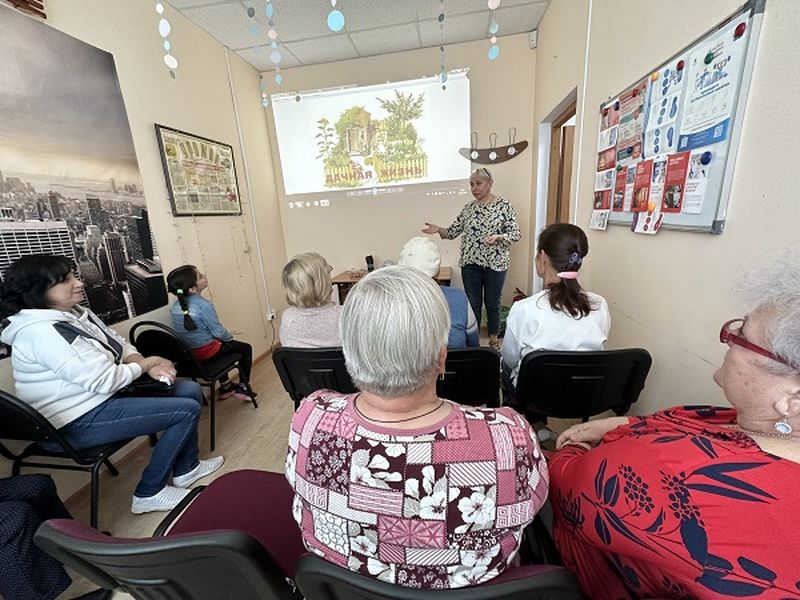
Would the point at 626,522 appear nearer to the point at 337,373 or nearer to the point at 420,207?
the point at 337,373

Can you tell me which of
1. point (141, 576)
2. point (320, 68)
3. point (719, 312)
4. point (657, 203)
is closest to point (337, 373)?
point (141, 576)

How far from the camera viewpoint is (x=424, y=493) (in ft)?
1.91

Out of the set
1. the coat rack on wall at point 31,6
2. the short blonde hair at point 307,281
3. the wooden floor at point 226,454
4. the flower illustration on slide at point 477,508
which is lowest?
the wooden floor at point 226,454

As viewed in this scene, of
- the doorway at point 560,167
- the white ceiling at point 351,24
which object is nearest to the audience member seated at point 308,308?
the white ceiling at point 351,24

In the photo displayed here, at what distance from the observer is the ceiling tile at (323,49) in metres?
3.18

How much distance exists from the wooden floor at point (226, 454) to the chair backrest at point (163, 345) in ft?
1.89

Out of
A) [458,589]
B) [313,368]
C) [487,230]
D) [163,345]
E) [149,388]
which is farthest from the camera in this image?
[487,230]

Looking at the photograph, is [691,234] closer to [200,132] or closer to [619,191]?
[619,191]

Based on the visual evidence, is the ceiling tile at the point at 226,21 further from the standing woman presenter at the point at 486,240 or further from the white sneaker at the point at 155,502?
the white sneaker at the point at 155,502

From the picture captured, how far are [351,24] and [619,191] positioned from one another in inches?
105

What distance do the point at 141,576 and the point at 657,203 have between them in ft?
6.69

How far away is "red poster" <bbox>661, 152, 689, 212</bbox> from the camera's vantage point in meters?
1.31

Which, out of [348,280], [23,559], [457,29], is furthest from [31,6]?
[457,29]

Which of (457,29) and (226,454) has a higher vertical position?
(457,29)
